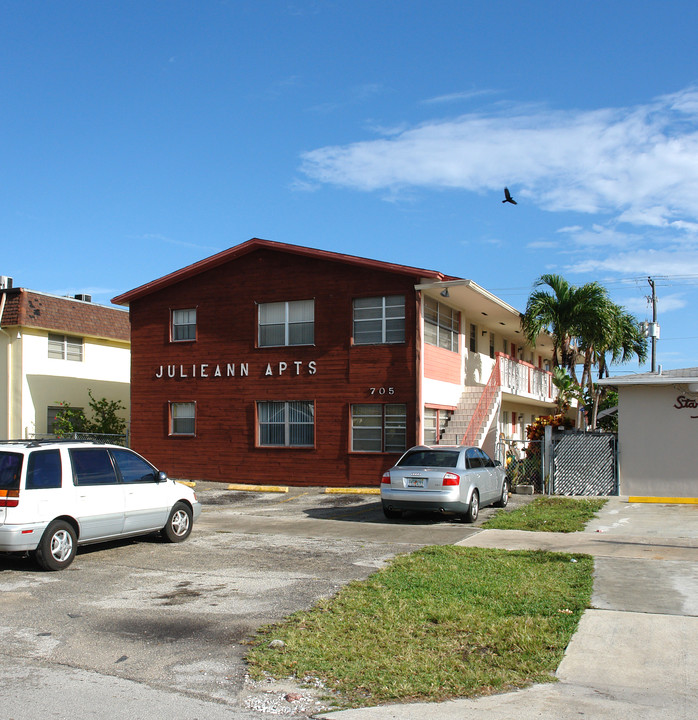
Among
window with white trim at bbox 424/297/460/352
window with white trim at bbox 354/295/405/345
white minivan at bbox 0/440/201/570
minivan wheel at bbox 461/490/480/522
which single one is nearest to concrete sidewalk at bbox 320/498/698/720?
minivan wheel at bbox 461/490/480/522

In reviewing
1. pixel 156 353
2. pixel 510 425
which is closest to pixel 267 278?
pixel 156 353

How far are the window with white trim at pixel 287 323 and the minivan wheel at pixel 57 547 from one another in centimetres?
1422

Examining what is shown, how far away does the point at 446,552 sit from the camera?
455 inches

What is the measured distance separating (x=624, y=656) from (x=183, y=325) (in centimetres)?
2159

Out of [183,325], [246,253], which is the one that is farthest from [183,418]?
[246,253]

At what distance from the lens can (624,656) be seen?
6613 mm

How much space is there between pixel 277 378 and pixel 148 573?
14.4 meters

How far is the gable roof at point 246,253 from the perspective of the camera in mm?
22484

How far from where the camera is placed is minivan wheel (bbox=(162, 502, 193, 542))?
489 inches

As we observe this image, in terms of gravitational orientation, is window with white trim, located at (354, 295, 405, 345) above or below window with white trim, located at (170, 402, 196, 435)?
above

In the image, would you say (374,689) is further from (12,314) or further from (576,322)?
(12,314)

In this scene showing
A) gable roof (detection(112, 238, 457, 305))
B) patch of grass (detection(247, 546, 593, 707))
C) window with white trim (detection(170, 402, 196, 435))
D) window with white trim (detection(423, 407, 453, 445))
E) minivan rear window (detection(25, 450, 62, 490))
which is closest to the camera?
patch of grass (detection(247, 546, 593, 707))

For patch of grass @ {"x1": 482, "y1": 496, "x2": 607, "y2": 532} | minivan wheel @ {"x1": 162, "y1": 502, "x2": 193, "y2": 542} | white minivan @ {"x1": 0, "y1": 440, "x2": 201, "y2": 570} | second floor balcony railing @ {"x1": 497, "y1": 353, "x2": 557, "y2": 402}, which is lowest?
patch of grass @ {"x1": 482, "y1": 496, "x2": 607, "y2": 532}

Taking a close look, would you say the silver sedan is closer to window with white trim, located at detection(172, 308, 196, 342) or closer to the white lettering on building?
the white lettering on building
